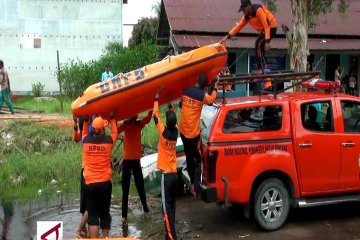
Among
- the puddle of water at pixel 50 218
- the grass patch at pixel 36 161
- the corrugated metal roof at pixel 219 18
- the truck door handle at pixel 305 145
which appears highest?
the corrugated metal roof at pixel 219 18

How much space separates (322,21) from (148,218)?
16720mm

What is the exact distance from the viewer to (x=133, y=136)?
8156 mm

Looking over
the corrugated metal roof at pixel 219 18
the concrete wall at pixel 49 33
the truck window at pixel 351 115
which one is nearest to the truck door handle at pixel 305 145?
the truck window at pixel 351 115

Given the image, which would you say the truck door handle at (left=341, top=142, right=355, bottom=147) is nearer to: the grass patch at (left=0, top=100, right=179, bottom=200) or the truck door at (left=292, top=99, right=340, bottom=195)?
the truck door at (left=292, top=99, right=340, bottom=195)

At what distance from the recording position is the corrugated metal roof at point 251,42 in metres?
20.1

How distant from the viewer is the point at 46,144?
12195 mm

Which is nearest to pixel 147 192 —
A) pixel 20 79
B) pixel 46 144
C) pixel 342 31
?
pixel 46 144

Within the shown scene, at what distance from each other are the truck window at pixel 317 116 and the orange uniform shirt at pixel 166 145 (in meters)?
1.88

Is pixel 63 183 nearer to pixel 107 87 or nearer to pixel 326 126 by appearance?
pixel 107 87

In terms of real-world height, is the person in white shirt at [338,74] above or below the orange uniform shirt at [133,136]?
above

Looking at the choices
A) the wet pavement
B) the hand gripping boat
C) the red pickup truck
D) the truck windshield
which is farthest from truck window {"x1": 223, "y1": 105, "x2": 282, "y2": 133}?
the wet pavement

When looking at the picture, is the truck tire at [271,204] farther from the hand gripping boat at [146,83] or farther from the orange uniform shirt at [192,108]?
the hand gripping boat at [146,83]

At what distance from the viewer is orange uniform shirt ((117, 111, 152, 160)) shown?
8.11 m

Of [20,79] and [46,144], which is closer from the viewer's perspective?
[46,144]
